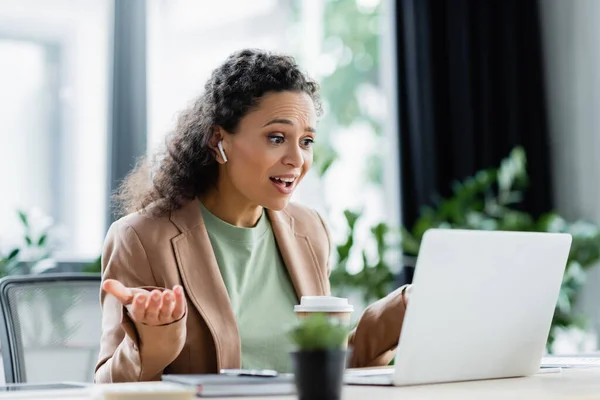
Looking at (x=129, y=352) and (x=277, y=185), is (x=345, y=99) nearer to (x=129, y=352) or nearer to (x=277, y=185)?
(x=277, y=185)

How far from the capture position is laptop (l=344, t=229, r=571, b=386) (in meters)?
1.14

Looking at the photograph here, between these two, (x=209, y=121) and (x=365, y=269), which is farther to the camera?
(x=365, y=269)

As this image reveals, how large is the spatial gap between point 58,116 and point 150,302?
214 cm

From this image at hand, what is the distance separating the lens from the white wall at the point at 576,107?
3.87 metres

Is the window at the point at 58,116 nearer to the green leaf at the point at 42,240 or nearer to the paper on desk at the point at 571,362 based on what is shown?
the green leaf at the point at 42,240

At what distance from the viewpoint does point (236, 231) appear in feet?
6.10

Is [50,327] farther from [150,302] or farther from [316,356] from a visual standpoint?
[316,356]

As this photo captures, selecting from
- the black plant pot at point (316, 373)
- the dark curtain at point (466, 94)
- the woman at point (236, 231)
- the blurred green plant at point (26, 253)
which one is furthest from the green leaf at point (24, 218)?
the black plant pot at point (316, 373)

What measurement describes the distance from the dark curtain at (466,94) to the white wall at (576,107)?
0.07m

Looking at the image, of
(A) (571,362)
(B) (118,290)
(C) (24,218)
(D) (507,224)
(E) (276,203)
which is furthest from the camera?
(D) (507,224)

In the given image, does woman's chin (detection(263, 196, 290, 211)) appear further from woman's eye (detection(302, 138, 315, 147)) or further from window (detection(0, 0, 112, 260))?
window (detection(0, 0, 112, 260))

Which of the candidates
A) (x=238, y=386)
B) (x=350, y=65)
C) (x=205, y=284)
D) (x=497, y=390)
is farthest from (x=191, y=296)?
(x=350, y=65)

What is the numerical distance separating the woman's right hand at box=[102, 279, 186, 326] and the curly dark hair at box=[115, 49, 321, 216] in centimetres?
54

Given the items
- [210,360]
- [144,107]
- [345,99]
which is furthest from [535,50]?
[210,360]
